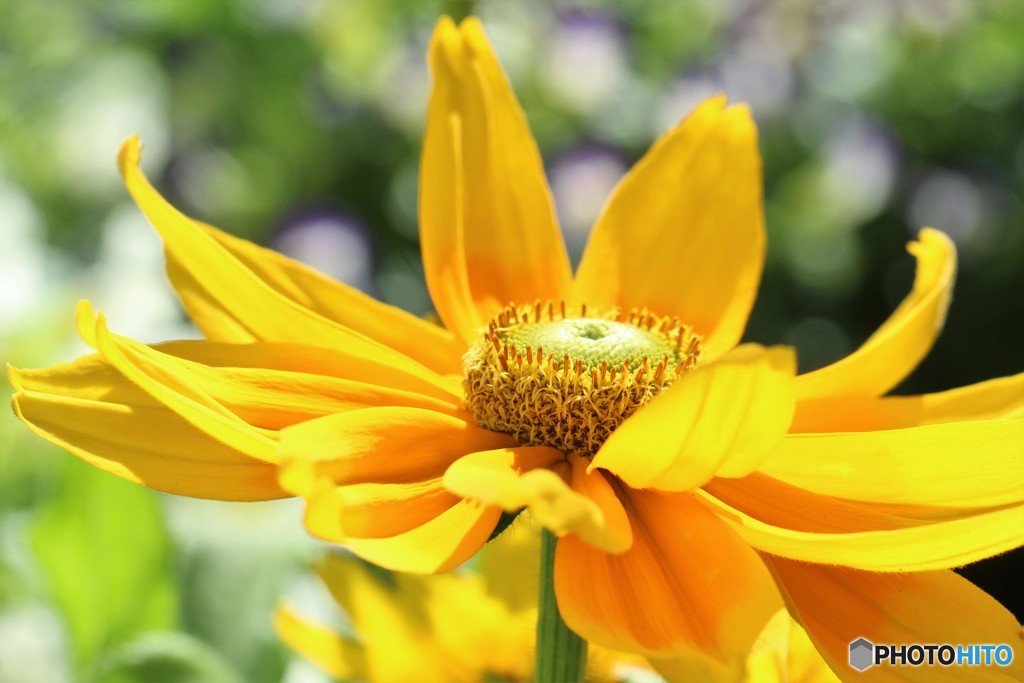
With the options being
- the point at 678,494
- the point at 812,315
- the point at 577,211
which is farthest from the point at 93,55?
the point at 678,494

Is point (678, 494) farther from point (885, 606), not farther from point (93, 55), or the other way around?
point (93, 55)

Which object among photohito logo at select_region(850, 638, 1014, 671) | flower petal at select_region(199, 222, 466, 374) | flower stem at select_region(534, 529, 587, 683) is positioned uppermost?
flower petal at select_region(199, 222, 466, 374)

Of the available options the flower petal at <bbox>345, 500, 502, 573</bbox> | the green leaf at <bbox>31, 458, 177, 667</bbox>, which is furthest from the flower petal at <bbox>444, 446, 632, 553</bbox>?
the green leaf at <bbox>31, 458, 177, 667</bbox>

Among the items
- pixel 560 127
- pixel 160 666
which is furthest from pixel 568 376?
pixel 560 127

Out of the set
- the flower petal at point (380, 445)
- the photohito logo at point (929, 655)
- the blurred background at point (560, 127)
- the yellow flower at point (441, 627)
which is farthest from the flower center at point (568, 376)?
the blurred background at point (560, 127)

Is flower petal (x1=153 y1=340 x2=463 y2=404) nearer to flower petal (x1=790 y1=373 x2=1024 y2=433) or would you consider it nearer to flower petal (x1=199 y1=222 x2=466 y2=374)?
flower petal (x1=199 y1=222 x2=466 y2=374)
